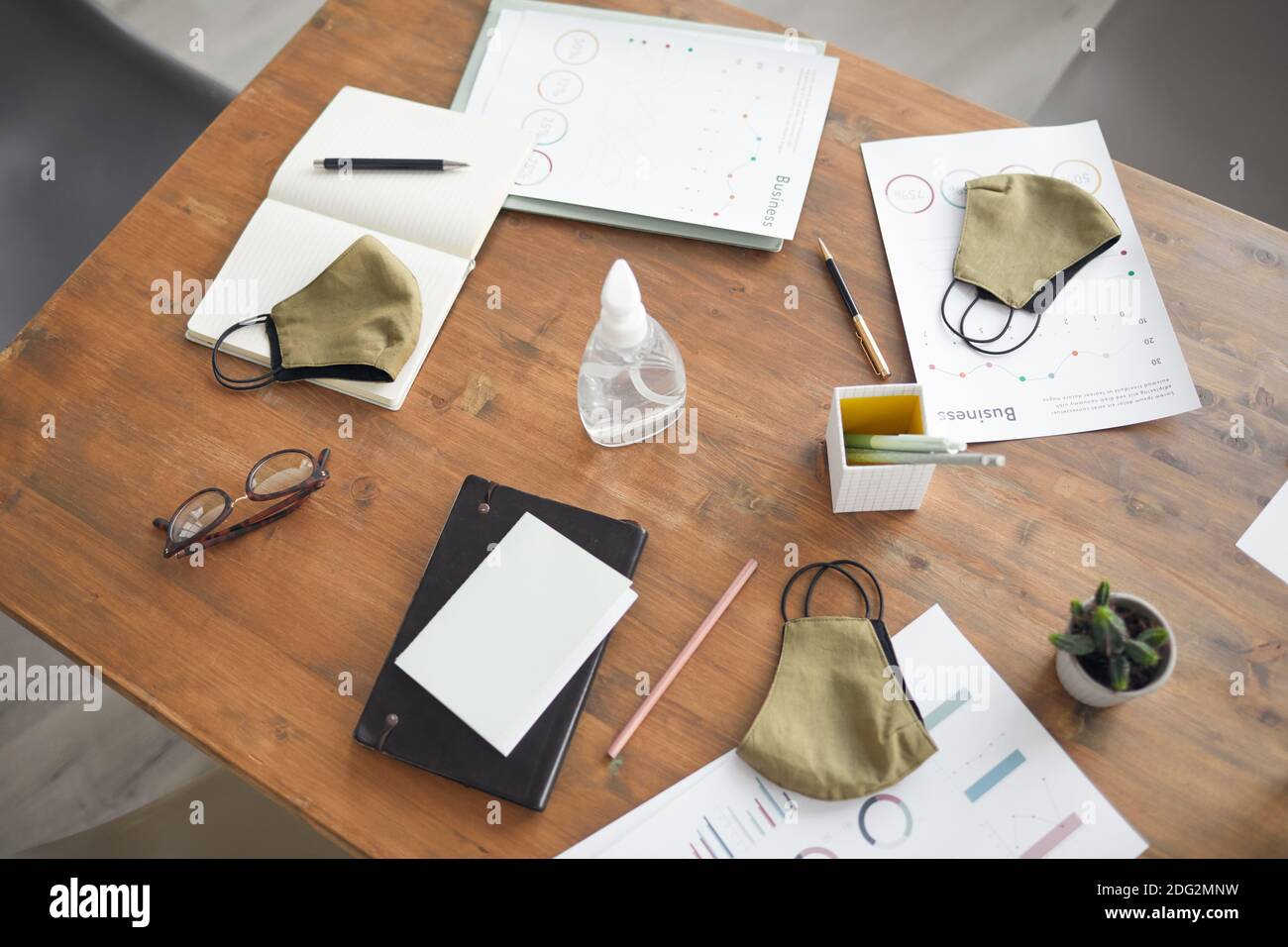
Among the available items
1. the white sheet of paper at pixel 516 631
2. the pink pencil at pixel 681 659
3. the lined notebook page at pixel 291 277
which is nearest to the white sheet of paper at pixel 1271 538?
the pink pencil at pixel 681 659

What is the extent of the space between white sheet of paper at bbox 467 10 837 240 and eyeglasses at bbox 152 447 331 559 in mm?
386

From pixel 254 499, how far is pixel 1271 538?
95 centimetres

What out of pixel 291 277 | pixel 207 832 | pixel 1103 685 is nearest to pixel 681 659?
pixel 1103 685

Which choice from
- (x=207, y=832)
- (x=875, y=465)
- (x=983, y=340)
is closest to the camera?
(x=875, y=465)

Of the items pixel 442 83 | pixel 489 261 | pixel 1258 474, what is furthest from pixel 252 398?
pixel 1258 474

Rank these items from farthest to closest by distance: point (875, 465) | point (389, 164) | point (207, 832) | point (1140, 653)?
point (207, 832)
point (389, 164)
point (875, 465)
point (1140, 653)

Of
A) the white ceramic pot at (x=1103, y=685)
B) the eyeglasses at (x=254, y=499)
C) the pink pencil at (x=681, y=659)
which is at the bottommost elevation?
the eyeglasses at (x=254, y=499)

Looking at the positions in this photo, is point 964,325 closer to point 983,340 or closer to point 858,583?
point 983,340

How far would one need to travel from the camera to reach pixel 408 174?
1.02 m

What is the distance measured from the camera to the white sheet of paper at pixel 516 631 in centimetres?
78

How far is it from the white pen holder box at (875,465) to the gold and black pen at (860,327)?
0.29ft

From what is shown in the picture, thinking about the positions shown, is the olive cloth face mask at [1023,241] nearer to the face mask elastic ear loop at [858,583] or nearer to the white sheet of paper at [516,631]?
the face mask elastic ear loop at [858,583]
